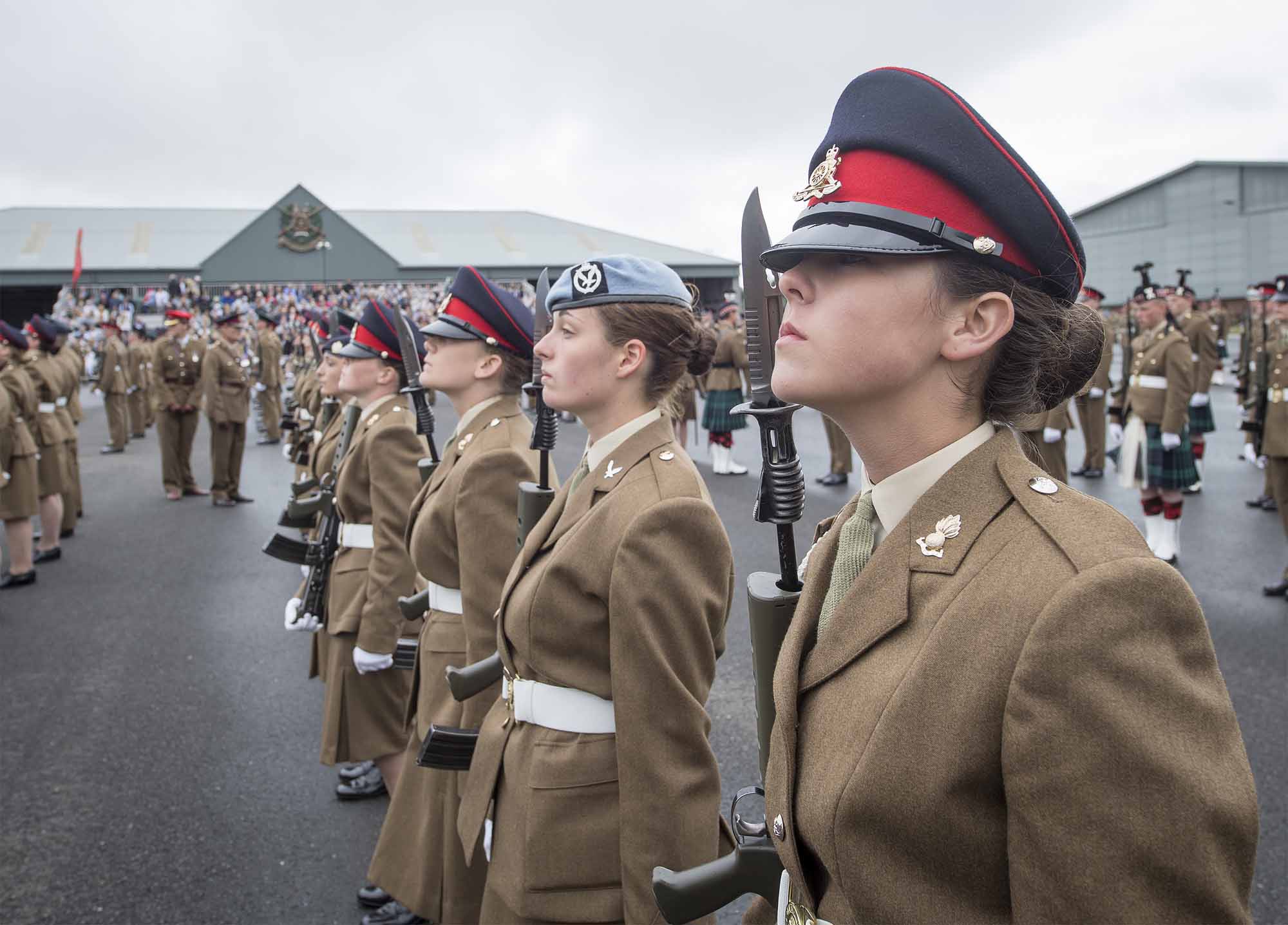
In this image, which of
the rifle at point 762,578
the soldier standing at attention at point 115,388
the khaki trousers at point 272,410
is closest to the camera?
the rifle at point 762,578

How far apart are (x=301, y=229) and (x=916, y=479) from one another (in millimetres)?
31268

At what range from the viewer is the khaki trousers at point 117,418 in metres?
16.2

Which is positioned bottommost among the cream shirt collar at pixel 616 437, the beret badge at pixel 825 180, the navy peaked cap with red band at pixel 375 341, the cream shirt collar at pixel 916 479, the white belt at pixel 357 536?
the white belt at pixel 357 536

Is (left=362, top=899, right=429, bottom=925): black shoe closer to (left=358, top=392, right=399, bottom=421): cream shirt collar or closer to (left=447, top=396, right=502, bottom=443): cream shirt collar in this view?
(left=447, top=396, right=502, bottom=443): cream shirt collar

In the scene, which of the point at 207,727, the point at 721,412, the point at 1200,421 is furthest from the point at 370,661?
the point at 1200,421

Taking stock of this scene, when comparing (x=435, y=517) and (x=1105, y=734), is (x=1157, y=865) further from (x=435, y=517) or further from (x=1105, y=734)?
(x=435, y=517)

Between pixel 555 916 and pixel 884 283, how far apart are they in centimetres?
156

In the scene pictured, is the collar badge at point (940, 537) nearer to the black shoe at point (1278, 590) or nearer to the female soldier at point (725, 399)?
the black shoe at point (1278, 590)

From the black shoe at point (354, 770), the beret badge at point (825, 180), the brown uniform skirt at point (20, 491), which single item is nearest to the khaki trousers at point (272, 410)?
the brown uniform skirt at point (20, 491)

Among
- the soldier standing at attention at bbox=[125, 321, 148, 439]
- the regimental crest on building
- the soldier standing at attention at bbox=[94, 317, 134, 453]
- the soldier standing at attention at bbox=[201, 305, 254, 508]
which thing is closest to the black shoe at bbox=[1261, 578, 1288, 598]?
the soldier standing at attention at bbox=[201, 305, 254, 508]

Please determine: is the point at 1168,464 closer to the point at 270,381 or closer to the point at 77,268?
the point at 270,381

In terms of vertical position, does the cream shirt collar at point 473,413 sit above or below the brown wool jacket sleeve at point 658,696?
above

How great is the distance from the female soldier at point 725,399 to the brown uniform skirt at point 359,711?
7.98 metres

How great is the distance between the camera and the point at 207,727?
192 inches
